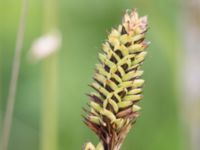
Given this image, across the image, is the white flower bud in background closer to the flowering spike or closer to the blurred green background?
the flowering spike

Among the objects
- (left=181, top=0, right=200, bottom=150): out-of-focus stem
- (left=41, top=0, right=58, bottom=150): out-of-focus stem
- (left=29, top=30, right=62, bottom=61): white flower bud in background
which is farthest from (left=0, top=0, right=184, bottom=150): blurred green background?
(left=29, top=30, right=62, bottom=61): white flower bud in background

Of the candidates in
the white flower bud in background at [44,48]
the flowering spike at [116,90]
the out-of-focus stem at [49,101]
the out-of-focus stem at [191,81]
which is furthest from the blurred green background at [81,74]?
the flowering spike at [116,90]

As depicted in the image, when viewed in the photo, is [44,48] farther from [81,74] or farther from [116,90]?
[81,74]

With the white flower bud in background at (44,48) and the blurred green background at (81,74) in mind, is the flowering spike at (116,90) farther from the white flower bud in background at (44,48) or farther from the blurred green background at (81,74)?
the blurred green background at (81,74)

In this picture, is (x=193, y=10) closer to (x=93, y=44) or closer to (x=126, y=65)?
(x=93, y=44)

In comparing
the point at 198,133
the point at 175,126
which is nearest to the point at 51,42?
the point at 198,133
